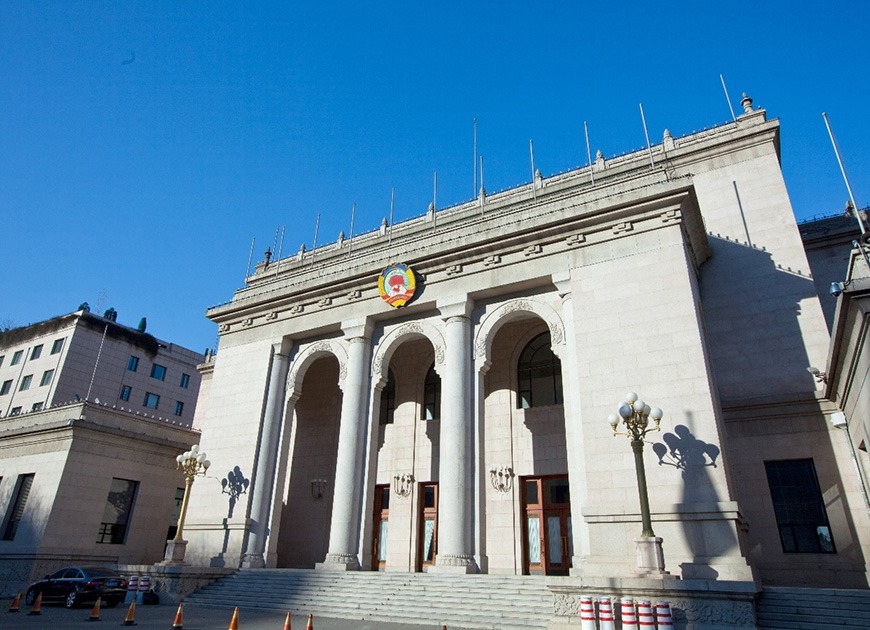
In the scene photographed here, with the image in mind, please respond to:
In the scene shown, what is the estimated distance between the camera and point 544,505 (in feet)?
71.4

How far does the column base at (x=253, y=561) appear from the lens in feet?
74.2

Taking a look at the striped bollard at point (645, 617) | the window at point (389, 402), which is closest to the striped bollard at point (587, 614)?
the striped bollard at point (645, 617)

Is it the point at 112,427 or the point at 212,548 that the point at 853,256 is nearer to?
the point at 212,548

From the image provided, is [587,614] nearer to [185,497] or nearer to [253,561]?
[253,561]

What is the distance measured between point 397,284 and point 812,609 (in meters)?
16.9

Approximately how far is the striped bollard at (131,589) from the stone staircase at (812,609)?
19682 millimetres

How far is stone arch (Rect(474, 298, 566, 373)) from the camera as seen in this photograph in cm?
2088

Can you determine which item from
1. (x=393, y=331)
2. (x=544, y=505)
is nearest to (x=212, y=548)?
(x=393, y=331)

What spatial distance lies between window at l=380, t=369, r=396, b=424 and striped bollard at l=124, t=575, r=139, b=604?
451 inches

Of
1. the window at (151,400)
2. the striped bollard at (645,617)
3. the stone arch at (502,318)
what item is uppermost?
the window at (151,400)

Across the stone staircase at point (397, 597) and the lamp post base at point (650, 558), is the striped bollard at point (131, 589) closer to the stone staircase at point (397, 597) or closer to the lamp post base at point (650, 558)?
the stone staircase at point (397, 597)

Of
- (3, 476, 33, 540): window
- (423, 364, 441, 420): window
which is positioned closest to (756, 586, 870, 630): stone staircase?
(423, 364, 441, 420): window

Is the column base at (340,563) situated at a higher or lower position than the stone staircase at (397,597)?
higher

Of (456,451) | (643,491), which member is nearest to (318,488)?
(456,451)
